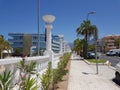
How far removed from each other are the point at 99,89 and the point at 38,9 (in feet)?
24.0

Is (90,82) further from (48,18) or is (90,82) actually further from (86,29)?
(86,29)

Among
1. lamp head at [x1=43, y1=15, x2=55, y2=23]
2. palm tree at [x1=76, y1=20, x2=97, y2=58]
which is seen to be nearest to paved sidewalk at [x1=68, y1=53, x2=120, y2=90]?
lamp head at [x1=43, y1=15, x2=55, y2=23]

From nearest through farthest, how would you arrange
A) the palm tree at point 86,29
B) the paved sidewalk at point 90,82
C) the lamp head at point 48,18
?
1. the paved sidewalk at point 90,82
2. the lamp head at point 48,18
3. the palm tree at point 86,29

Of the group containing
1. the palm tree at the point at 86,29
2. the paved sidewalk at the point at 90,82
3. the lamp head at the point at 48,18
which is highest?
the palm tree at the point at 86,29

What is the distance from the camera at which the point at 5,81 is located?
3.93 meters

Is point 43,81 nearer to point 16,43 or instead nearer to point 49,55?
point 49,55

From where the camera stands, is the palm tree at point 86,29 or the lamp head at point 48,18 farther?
the palm tree at point 86,29

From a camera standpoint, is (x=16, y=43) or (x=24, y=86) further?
(x=16, y=43)

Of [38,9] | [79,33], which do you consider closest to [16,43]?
[79,33]

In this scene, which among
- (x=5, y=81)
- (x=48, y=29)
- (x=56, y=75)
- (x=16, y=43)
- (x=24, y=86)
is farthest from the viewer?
(x=16, y=43)

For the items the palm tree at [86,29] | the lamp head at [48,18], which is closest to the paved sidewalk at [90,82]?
the lamp head at [48,18]

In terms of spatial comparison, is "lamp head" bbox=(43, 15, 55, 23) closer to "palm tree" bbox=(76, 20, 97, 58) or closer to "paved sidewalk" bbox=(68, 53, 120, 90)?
"paved sidewalk" bbox=(68, 53, 120, 90)

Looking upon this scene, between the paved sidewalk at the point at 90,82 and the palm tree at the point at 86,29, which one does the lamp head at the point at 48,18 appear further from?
the palm tree at the point at 86,29

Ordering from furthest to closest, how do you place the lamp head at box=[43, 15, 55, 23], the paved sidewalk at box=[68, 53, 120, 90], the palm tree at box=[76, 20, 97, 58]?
the palm tree at box=[76, 20, 97, 58]
the lamp head at box=[43, 15, 55, 23]
the paved sidewalk at box=[68, 53, 120, 90]
